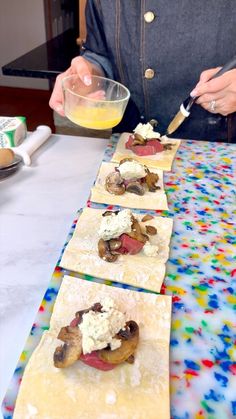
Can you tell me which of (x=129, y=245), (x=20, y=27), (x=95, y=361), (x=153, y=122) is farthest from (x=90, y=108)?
(x=20, y=27)

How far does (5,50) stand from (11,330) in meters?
3.35

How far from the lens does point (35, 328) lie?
63 cm

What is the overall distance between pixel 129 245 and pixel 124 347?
238 millimetres

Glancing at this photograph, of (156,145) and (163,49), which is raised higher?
(163,49)

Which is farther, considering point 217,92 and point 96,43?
point 96,43

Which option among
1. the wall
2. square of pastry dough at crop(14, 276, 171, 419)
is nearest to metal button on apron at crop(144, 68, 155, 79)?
square of pastry dough at crop(14, 276, 171, 419)

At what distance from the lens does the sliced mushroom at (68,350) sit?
542mm

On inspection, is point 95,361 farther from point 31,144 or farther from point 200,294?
point 31,144

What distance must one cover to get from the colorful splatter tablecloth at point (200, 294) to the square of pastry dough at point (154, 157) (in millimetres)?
27

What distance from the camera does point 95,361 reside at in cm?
55

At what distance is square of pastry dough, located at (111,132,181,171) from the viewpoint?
1.09 meters

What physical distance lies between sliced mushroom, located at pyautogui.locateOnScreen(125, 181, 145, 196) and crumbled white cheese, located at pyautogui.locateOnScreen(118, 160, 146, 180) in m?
0.02

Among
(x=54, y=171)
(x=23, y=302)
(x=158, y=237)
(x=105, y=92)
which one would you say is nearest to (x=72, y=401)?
(x=23, y=302)

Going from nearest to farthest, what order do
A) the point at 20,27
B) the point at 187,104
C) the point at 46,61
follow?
the point at 187,104, the point at 46,61, the point at 20,27
